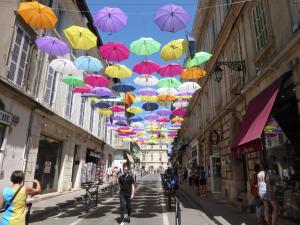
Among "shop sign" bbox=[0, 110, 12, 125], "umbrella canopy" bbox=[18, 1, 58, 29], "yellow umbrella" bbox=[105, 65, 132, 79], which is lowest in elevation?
"shop sign" bbox=[0, 110, 12, 125]

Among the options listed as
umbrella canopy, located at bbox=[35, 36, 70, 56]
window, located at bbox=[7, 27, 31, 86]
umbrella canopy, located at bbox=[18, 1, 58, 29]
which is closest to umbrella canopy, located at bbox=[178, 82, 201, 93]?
umbrella canopy, located at bbox=[35, 36, 70, 56]

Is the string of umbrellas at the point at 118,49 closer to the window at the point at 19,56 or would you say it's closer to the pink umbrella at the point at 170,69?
the pink umbrella at the point at 170,69

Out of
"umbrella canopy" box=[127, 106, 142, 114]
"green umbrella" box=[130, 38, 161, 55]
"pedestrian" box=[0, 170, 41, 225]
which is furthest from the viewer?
"umbrella canopy" box=[127, 106, 142, 114]

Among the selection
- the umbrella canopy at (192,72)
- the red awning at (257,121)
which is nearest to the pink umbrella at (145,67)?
the umbrella canopy at (192,72)

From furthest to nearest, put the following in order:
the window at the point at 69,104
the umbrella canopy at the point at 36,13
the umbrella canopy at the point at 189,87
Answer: the window at the point at 69,104 → the umbrella canopy at the point at 189,87 → the umbrella canopy at the point at 36,13

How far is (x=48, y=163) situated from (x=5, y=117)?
627 cm

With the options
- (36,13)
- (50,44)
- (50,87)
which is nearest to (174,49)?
(50,44)

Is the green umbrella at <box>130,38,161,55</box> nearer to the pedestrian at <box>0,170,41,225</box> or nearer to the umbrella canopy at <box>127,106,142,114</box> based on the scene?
the pedestrian at <box>0,170,41,225</box>

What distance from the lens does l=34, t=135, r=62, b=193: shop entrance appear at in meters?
15.8

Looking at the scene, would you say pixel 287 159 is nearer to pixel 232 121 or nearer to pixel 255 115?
pixel 255 115

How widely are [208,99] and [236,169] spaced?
8340 millimetres

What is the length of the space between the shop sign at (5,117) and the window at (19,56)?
174cm

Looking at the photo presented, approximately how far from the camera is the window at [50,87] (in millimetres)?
16359

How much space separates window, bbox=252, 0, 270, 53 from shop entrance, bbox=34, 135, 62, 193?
12573 mm
